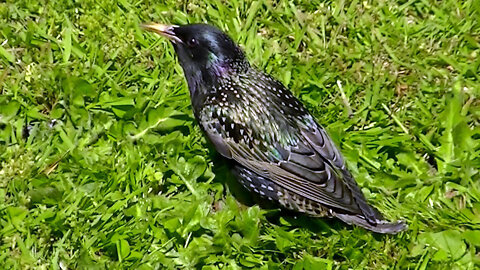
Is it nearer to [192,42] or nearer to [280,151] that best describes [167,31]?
[192,42]

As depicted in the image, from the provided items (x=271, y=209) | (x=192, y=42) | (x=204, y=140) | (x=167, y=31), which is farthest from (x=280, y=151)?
(x=167, y=31)

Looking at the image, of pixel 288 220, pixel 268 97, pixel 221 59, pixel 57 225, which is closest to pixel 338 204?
pixel 288 220

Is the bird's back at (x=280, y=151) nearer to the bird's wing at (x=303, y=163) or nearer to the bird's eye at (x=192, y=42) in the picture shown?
the bird's wing at (x=303, y=163)

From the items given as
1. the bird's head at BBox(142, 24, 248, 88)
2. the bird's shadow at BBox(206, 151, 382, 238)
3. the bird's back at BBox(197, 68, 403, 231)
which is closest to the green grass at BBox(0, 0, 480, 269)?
the bird's shadow at BBox(206, 151, 382, 238)

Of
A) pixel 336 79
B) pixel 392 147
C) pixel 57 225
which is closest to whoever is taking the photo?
pixel 57 225

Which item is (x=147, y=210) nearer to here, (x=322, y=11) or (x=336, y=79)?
(x=336, y=79)

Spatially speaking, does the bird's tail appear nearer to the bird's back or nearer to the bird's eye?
the bird's back

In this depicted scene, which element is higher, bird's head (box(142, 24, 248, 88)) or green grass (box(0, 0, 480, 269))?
bird's head (box(142, 24, 248, 88))

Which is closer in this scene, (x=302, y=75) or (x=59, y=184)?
(x=59, y=184)
